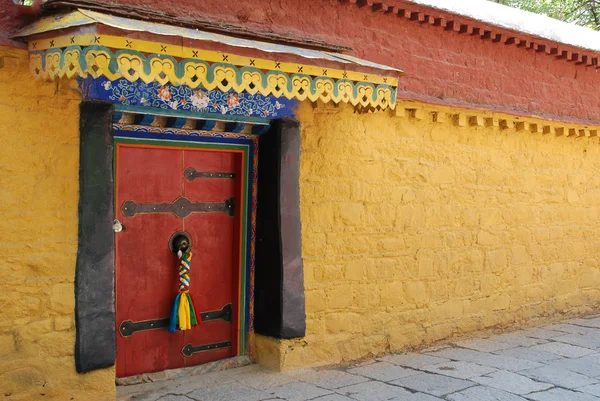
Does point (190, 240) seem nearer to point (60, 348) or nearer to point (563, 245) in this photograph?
point (60, 348)

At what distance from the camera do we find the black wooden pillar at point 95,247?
4.63 m

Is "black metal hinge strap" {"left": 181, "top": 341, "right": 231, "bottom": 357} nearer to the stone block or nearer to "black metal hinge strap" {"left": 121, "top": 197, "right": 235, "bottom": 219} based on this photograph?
"black metal hinge strap" {"left": 121, "top": 197, "right": 235, "bottom": 219}

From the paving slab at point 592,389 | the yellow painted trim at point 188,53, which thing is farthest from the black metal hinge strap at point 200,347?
the paving slab at point 592,389

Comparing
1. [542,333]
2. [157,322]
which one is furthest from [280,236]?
[542,333]

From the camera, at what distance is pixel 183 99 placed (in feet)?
16.3

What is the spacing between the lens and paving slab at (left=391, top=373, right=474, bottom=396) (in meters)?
5.32

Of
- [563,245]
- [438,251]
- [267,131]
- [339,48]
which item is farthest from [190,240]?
[563,245]

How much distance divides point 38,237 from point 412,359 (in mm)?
3464

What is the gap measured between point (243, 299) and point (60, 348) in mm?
1679

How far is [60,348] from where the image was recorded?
4570 mm

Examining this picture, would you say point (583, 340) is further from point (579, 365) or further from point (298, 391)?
point (298, 391)

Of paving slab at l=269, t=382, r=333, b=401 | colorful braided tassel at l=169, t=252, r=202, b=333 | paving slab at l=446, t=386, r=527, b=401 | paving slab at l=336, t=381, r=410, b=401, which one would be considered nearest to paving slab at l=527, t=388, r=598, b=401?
paving slab at l=446, t=386, r=527, b=401

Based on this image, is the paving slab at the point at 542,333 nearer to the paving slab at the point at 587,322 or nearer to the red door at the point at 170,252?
the paving slab at the point at 587,322

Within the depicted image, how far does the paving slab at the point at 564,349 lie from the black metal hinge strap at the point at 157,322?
3137 millimetres
